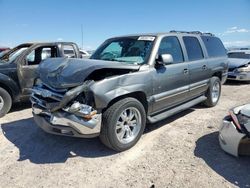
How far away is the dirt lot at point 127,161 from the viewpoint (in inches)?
128

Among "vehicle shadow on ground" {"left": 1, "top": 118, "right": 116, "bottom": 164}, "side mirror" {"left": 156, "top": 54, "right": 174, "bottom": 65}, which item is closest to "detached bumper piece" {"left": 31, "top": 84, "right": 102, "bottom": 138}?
"vehicle shadow on ground" {"left": 1, "top": 118, "right": 116, "bottom": 164}

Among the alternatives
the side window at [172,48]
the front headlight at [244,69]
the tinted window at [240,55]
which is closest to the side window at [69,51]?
the side window at [172,48]

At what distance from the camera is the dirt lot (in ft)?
10.6

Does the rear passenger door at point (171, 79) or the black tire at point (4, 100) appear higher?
the rear passenger door at point (171, 79)

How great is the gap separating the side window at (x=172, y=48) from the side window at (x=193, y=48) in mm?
344

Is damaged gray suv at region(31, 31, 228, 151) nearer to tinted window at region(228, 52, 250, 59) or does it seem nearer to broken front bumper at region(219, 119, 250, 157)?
broken front bumper at region(219, 119, 250, 157)

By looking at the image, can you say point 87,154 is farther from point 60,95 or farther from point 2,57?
point 2,57

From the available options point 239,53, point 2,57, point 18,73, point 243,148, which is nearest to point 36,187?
point 243,148

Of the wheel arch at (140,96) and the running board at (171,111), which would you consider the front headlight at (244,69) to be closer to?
the running board at (171,111)

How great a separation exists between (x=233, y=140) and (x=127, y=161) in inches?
60.2

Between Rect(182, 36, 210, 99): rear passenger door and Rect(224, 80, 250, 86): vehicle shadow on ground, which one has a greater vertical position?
Rect(182, 36, 210, 99): rear passenger door

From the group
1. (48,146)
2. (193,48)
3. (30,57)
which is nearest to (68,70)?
(48,146)

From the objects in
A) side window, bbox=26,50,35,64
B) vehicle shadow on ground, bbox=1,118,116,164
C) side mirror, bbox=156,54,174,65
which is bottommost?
vehicle shadow on ground, bbox=1,118,116,164

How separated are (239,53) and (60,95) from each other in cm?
1070
